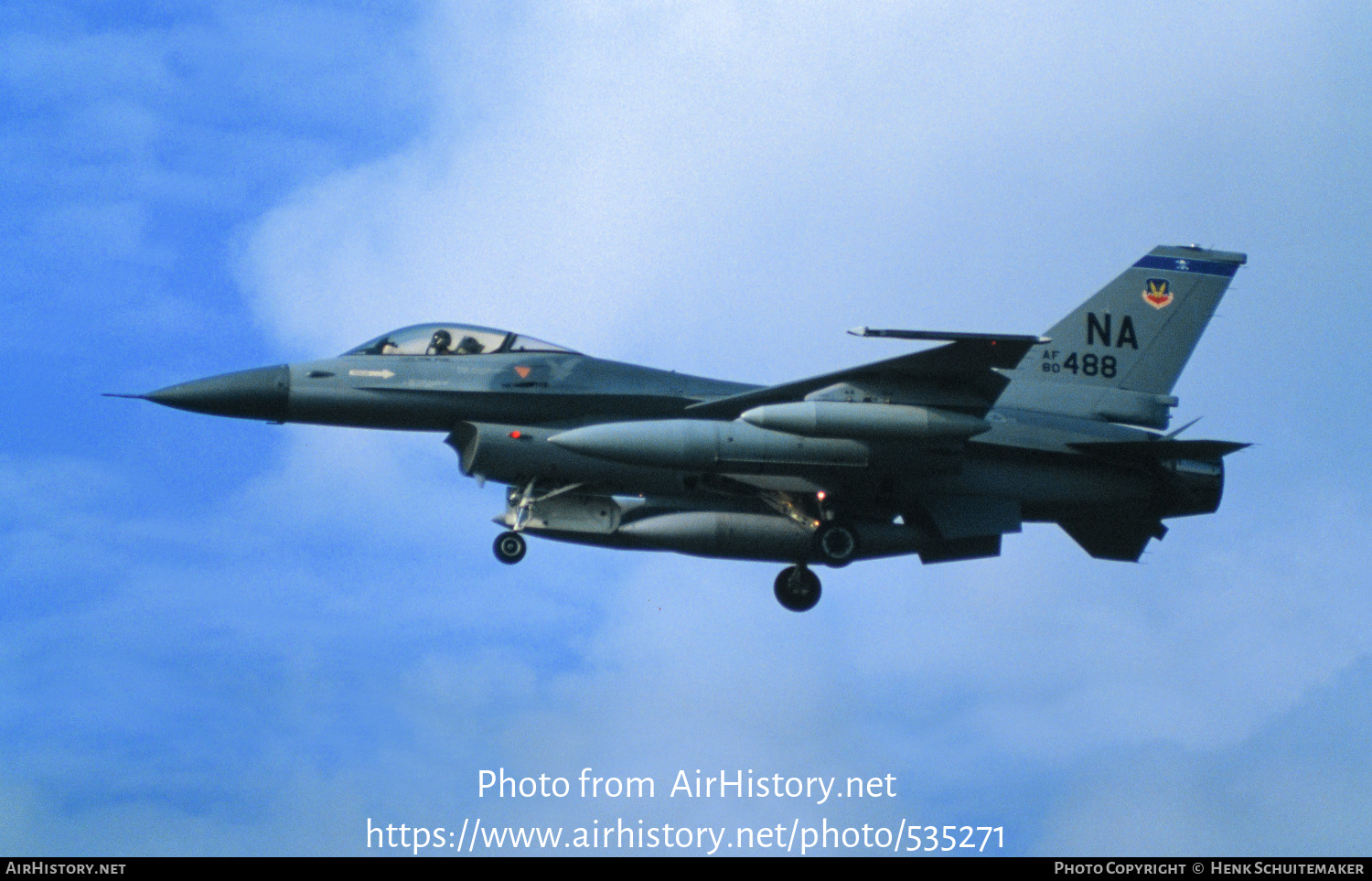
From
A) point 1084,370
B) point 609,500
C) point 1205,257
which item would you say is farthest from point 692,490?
point 1205,257

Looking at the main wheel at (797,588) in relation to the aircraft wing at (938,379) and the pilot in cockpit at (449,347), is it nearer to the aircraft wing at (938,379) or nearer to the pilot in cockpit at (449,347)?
the aircraft wing at (938,379)

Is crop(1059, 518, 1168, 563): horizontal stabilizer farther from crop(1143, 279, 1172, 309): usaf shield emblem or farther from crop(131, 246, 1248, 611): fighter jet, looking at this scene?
crop(1143, 279, 1172, 309): usaf shield emblem

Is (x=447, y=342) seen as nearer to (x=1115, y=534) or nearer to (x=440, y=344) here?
(x=440, y=344)

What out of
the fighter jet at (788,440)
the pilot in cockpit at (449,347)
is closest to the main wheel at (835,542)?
the fighter jet at (788,440)

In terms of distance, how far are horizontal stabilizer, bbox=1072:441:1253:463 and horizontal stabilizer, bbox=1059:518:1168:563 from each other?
117 cm

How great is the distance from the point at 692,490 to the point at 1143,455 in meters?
5.91

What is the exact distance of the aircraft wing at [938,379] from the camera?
67.1ft

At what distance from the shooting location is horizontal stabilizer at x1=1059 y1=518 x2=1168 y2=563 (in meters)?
23.6

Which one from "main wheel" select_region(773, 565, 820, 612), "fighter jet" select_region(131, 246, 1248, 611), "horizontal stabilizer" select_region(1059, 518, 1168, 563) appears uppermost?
"fighter jet" select_region(131, 246, 1248, 611)

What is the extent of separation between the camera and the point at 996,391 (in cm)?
2095

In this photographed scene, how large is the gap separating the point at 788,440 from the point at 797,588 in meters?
3.32

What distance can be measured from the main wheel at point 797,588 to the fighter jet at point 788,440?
27 mm

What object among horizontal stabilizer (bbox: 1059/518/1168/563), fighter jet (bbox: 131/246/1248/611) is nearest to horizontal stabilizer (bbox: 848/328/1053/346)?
fighter jet (bbox: 131/246/1248/611)

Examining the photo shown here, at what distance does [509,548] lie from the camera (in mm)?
21188
